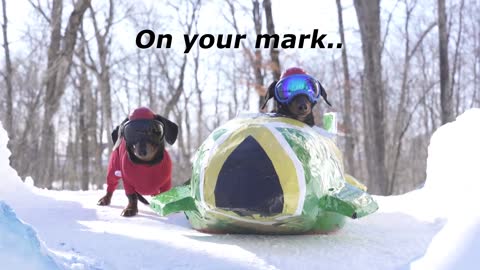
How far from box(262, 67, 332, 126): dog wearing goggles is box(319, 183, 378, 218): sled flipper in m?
0.50

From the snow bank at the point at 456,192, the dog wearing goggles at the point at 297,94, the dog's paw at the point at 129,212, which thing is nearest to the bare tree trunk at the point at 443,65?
the snow bank at the point at 456,192

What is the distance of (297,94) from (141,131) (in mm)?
879

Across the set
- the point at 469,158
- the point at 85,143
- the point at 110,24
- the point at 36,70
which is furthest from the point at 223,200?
the point at 85,143

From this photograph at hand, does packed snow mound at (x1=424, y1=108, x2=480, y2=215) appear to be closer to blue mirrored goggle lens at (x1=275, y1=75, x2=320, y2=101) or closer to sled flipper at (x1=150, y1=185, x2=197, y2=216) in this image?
blue mirrored goggle lens at (x1=275, y1=75, x2=320, y2=101)

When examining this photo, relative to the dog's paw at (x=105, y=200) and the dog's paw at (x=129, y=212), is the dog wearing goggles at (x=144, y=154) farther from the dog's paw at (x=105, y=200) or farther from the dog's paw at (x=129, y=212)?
the dog's paw at (x=105, y=200)

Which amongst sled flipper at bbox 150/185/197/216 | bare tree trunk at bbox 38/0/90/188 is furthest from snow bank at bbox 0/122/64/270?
bare tree trunk at bbox 38/0/90/188

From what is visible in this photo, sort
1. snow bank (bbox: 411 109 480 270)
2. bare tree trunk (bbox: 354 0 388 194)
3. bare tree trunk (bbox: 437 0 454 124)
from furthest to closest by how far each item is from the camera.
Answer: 1. bare tree trunk (bbox: 437 0 454 124)
2. bare tree trunk (bbox: 354 0 388 194)
3. snow bank (bbox: 411 109 480 270)

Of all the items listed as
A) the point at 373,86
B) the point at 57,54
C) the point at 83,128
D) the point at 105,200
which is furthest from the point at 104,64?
the point at 105,200

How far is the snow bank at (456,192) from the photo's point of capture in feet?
5.36

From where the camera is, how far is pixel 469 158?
2229 mm

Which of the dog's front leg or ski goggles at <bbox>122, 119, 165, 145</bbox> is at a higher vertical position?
ski goggles at <bbox>122, 119, 165, 145</bbox>

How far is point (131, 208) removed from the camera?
9.87ft

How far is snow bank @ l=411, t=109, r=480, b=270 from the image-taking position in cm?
163

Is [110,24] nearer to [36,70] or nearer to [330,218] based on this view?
[36,70]
